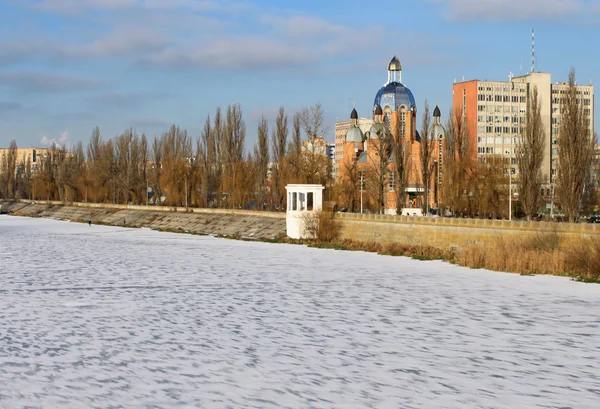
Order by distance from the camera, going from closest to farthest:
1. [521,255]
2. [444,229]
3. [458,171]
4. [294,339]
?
[294,339] < [521,255] < [444,229] < [458,171]

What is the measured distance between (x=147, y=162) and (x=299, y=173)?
31904mm

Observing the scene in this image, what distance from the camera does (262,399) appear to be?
9750 millimetres

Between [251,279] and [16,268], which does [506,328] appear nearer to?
[251,279]

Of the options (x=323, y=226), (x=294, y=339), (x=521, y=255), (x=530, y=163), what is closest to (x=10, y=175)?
(x=323, y=226)

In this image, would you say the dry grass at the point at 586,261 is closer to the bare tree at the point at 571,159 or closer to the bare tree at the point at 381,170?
the bare tree at the point at 571,159

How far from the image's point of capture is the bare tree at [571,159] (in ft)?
110

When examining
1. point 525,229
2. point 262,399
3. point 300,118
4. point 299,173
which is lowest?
point 262,399

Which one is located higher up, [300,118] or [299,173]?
[300,118]

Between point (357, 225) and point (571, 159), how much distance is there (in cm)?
1321

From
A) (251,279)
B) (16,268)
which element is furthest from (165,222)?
(251,279)

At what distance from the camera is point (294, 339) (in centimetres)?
1374

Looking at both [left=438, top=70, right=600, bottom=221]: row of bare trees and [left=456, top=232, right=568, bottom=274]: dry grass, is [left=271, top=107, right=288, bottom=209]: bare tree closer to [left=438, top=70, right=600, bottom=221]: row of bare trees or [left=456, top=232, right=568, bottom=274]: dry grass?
[left=438, top=70, right=600, bottom=221]: row of bare trees

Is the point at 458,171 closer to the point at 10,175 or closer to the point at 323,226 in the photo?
the point at 323,226

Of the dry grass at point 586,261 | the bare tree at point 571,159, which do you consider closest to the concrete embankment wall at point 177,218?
the bare tree at point 571,159
